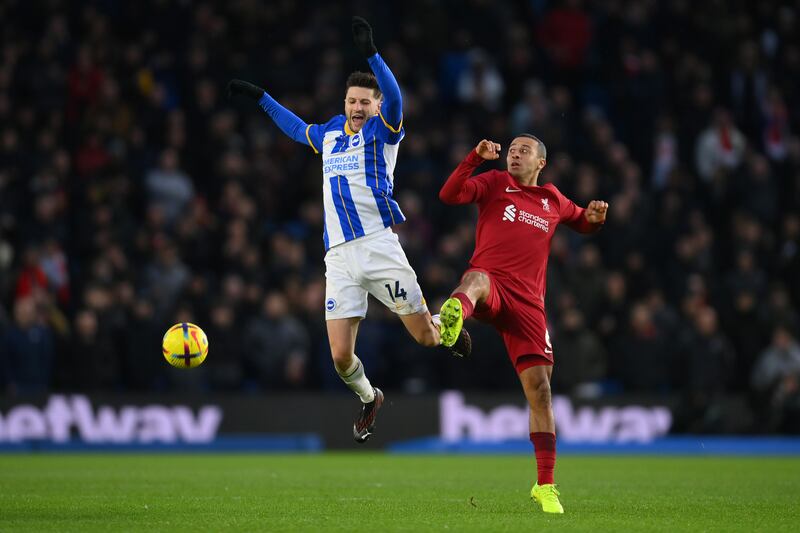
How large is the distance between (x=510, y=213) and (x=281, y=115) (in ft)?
6.75

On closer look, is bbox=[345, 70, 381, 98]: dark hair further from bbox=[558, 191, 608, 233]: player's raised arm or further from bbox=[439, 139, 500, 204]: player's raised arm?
bbox=[558, 191, 608, 233]: player's raised arm

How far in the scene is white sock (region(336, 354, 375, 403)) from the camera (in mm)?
10109

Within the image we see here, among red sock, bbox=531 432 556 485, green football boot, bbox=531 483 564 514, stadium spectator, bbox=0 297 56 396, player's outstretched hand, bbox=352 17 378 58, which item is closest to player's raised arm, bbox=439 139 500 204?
player's outstretched hand, bbox=352 17 378 58

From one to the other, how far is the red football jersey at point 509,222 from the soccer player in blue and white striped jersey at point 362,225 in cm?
51

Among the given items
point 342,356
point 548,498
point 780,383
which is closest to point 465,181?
point 342,356

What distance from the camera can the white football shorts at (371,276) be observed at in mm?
9656

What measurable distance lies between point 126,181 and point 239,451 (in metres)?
4.40

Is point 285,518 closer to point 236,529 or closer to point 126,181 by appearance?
point 236,529

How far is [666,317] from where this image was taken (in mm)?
19125

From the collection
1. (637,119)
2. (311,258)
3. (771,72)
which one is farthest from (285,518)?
(771,72)

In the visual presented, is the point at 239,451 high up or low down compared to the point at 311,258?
down

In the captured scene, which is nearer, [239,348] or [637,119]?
[239,348]

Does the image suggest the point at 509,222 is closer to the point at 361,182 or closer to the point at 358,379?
the point at 361,182

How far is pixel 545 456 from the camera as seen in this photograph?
922cm
